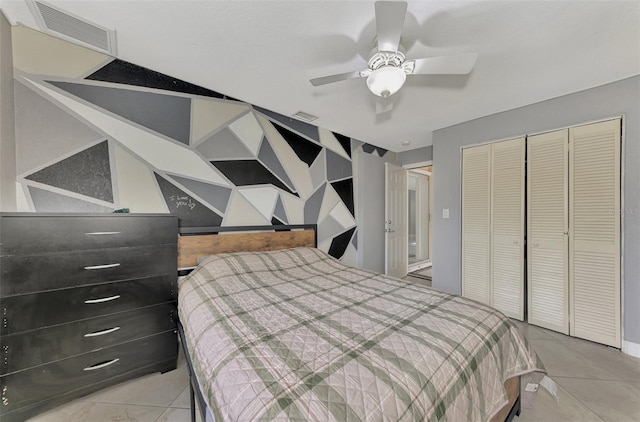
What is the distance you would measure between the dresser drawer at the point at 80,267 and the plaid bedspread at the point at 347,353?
1.05 feet

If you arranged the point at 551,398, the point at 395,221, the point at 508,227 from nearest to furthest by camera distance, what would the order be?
the point at 551,398 → the point at 508,227 → the point at 395,221

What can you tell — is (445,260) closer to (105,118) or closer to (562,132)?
(562,132)

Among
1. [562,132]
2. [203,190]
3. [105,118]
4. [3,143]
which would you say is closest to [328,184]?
[203,190]

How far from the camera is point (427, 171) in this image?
540 centimetres

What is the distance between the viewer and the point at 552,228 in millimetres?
2506

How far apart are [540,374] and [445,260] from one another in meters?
2.08

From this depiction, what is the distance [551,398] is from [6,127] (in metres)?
4.04

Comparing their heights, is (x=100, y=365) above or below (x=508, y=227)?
below

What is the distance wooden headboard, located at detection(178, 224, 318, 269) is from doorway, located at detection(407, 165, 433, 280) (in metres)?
3.20

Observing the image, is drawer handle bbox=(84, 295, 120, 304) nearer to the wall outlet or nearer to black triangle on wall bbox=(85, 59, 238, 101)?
black triangle on wall bbox=(85, 59, 238, 101)

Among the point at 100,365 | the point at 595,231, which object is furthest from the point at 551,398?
the point at 100,365

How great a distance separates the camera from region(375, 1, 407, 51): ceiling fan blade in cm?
112

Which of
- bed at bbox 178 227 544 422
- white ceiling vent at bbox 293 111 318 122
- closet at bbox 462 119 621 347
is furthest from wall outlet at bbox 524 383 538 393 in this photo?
white ceiling vent at bbox 293 111 318 122

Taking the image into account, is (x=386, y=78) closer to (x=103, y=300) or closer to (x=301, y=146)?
(x=301, y=146)
